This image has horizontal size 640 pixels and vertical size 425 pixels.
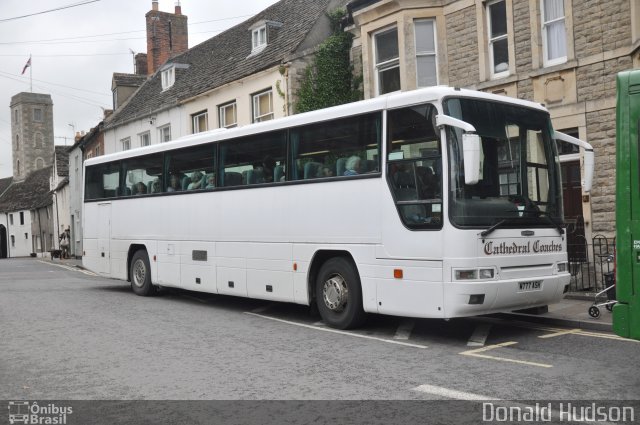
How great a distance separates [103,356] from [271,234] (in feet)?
12.7

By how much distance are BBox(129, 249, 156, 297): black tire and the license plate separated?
29.5 ft

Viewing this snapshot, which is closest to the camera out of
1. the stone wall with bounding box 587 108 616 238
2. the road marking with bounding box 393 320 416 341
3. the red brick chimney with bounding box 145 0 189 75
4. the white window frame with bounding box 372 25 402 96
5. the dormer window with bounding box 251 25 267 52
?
the road marking with bounding box 393 320 416 341

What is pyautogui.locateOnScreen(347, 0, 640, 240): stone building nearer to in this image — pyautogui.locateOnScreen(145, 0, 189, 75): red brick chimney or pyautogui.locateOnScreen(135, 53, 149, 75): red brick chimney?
pyautogui.locateOnScreen(145, 0, 189, 75): red brick chimney

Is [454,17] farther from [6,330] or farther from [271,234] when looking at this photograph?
[6,330]

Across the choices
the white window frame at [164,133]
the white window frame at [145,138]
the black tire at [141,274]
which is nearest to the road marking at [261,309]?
the black tire at [141,274]

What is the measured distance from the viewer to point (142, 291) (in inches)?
607

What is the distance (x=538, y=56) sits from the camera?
15.8 metres

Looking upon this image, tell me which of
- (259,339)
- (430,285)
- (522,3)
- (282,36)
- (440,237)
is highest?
(282,36)

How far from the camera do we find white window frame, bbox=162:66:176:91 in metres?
34.1

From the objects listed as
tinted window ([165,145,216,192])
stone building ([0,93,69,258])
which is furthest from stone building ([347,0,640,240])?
stone building ([0,93,69,258])

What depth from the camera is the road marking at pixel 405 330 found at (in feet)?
30.8

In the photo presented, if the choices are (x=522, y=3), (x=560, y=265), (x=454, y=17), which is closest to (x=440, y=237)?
(x=560, y=265)

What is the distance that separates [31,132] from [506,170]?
280 ft

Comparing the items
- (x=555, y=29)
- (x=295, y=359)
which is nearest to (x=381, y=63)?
(x=555, y=29)
